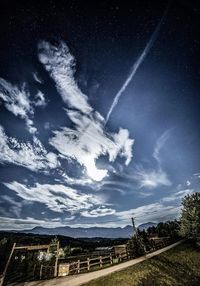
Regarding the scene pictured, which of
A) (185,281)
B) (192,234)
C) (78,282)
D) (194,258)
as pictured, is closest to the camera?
(78,282)

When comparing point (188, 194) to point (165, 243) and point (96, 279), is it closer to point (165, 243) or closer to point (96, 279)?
point (165, 243)

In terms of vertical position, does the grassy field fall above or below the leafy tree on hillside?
below

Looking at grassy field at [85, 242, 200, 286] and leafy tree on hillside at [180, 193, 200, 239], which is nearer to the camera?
grassy field at [85, 242, 200, 286]

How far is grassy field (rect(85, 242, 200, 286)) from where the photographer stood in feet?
60.5

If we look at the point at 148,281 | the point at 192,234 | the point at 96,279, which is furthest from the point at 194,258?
the point at 192,234

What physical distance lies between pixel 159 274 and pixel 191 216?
114 ft

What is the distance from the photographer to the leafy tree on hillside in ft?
159

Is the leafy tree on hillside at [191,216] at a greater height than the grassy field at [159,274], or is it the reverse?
the leafy tree on hillside at [191,216]

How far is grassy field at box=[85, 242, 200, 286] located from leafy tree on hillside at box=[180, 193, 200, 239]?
21938 millimetres

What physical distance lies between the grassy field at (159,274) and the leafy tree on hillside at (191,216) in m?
21.9

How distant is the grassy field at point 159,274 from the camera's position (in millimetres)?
18447

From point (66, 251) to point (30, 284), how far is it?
29.7 m

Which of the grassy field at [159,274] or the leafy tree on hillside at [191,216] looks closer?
the grassy field at [159,274]

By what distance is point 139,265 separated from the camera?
23359 millimetres
